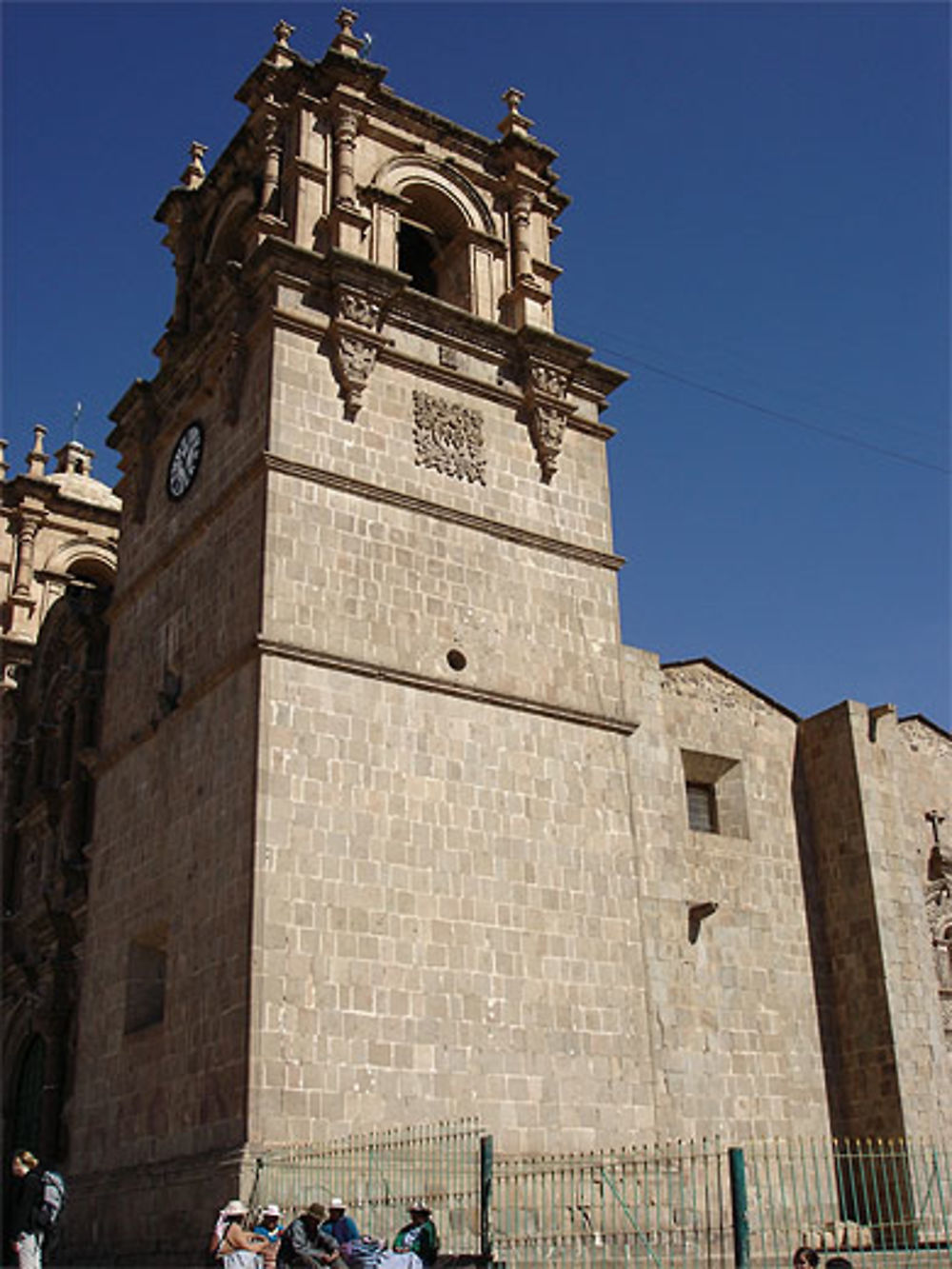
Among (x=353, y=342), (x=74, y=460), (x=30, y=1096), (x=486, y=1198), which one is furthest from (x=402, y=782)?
(x=74, y=460)

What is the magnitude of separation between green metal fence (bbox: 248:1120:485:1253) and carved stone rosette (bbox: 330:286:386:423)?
7901 millimetres

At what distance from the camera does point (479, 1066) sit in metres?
13.9

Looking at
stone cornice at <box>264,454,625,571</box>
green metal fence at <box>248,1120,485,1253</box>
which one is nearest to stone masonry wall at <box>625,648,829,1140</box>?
stone cornice at <box>264,454,625,571</box>

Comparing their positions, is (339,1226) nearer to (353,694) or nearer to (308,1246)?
(308,1246)

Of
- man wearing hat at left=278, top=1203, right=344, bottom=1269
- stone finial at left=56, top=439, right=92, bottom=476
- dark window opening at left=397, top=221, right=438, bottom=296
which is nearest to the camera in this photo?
man wearing hat at left=278, top=1203, right=344, bottom=1269

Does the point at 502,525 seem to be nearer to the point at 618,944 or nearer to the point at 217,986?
the point at 618,944

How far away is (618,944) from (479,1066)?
2.47 meters

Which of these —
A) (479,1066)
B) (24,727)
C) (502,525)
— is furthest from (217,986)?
(24,727)

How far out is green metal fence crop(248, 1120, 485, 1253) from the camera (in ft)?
39.5

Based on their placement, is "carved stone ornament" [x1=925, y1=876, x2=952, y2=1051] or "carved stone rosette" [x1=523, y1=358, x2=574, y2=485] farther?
"carved stone ornament" [x1=925, y1=876, x2=952, y2=1051]

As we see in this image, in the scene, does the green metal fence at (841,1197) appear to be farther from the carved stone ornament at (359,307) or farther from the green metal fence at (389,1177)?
the carved stone ornament at (359,307)

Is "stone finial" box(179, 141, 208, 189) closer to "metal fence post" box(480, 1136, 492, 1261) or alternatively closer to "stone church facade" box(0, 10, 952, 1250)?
"stone church facade" box(0, 10, 952, 1250)

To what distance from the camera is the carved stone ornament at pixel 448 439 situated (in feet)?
54.3

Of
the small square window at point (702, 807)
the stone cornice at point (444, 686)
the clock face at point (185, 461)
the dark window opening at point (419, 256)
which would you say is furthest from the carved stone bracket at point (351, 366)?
the small square window at point (702, 807)
